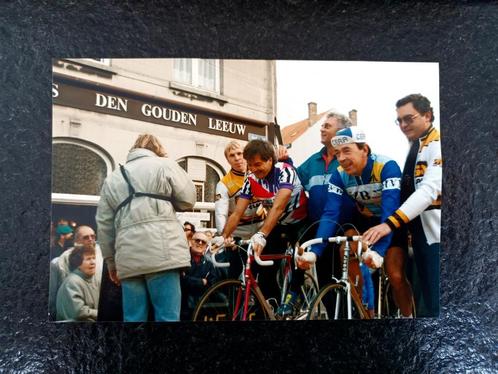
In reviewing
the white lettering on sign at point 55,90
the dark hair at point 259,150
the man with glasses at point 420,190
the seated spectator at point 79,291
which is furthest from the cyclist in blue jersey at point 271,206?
the white lettering on sign at point 55,90

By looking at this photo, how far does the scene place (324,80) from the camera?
11.9ft

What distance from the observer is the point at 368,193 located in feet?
12.4

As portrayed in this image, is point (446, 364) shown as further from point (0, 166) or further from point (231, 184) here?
point (0, 166)

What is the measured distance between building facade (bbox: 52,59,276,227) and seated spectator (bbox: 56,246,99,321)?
0.26 meters

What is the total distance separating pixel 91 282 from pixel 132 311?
0.33m

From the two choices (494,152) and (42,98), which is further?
(494,152)

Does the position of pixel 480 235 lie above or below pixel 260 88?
below

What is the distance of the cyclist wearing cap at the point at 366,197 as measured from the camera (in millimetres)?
3697

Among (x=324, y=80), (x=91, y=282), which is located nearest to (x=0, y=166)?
(x=91, y=282)

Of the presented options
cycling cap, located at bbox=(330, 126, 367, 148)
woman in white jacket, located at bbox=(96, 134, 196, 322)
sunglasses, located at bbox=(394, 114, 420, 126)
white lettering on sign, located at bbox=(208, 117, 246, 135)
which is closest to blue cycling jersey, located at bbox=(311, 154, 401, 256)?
cycling cap, located at bbox=(330, 126, 367, 148)

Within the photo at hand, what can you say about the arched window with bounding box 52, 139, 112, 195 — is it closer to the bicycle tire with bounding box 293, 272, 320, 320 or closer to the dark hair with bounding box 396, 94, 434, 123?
the bicycle tire with bounding box 293, 272, 320, 320

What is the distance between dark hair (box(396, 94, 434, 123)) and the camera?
12.1 feet

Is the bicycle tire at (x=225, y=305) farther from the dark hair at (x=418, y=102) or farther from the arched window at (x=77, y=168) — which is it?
the dark hair at (x=418, y=102)

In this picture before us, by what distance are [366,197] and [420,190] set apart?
0.36 meters
